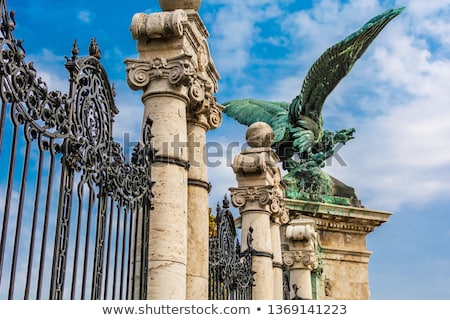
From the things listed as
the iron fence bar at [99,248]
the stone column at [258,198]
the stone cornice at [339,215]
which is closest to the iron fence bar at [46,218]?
the iron fence bar at [99,248]

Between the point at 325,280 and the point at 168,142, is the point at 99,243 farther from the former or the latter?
the point at 325,280

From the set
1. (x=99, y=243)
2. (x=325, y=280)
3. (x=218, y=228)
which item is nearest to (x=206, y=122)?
(x=218, y=228)

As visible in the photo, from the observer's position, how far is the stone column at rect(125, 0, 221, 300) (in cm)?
656

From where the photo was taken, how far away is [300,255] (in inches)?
619

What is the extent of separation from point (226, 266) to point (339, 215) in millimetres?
11150

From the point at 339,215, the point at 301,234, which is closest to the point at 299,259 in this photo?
the point at 301,234

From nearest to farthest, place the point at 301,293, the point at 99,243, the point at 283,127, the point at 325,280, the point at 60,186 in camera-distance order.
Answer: the point at 60,186
the point at 99,243
the point at 301,293
the point at 325,280
the point at 283,127

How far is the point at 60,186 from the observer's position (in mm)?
4691

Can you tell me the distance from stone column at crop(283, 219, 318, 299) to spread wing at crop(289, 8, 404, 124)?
569 centimetres

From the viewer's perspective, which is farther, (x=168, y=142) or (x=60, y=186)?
(x=168, y=142)

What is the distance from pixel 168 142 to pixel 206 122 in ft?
4.18

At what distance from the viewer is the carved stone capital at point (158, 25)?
7125mm

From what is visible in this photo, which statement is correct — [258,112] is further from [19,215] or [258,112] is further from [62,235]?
[19,215]

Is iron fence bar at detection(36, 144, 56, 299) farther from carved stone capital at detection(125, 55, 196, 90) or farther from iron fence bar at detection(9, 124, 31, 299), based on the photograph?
carved stone capital at detection(125, 55, 196, 90)
